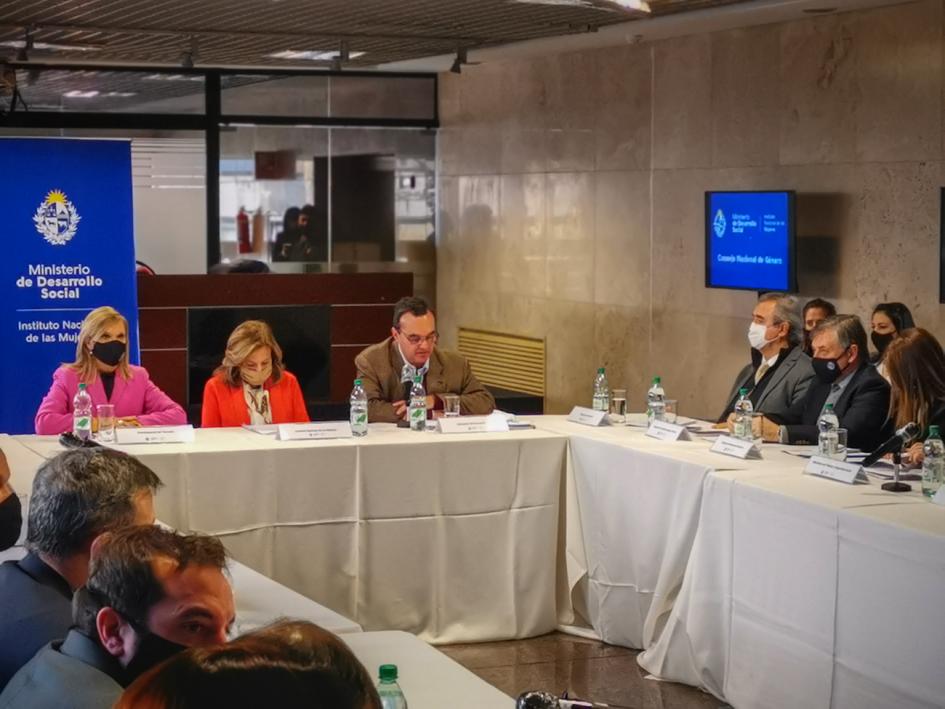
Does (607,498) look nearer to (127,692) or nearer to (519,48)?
(127,692)

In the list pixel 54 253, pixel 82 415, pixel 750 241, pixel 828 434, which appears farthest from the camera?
pixel 750 241

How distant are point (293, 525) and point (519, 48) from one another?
630 centimetres

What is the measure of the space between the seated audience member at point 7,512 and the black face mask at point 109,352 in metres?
2.53

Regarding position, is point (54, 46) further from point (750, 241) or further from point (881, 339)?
point (881, 339)

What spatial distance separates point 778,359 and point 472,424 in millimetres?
1345

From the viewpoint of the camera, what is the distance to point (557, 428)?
20.5 feet

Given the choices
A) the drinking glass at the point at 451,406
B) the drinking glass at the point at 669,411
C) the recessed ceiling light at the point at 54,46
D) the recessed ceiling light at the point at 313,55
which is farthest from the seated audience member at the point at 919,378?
the recessed ceiling light at the point at 54,46

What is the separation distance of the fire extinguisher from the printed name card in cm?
879

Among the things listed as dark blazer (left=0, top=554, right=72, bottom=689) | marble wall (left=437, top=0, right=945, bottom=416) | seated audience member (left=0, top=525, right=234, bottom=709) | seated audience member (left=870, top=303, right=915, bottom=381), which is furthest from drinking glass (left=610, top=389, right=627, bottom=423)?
seated audience member (left=0, top=525, right=234, bottom=709)

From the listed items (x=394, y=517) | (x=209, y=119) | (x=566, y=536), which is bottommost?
(x=566, y=536)

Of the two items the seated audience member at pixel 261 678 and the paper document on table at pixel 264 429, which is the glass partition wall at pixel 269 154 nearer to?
the paper document on table at pixel 264 429

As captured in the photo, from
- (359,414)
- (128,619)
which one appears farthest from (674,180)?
(128,619)

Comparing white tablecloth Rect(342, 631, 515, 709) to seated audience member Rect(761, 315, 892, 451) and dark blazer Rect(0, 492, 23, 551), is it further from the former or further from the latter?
seated audience member Rect(761, 315, 892, 451)

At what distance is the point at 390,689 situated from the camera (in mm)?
2547
